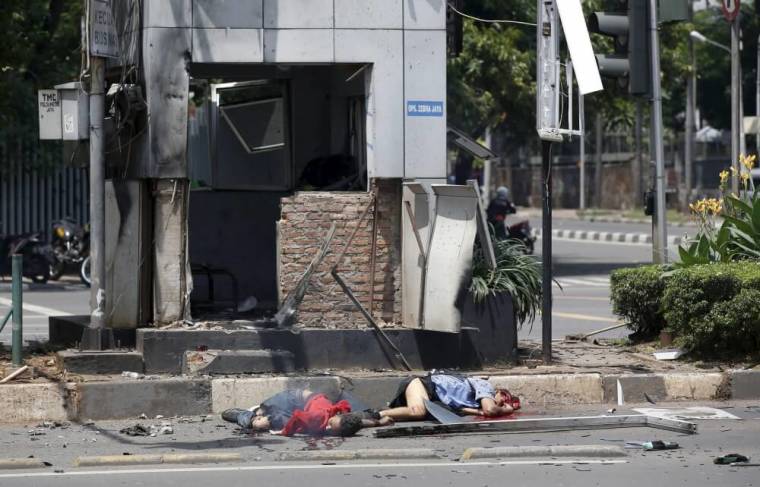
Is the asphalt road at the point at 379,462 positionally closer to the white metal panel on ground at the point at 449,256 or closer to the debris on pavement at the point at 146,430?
the debris on pavement at the point at 146,430

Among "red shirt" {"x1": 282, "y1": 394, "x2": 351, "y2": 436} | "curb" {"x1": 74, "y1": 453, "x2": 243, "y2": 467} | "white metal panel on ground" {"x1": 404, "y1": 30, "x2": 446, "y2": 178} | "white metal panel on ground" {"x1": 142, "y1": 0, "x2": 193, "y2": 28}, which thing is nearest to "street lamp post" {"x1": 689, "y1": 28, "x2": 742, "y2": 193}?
"white metal panel on ground" {"x1": 404, "y1": 30, "x2": 446, "y2": 178}

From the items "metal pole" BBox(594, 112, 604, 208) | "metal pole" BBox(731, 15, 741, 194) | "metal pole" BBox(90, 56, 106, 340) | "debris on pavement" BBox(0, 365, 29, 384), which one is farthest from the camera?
"metal pole" BBox(594, 112, 604, 208)

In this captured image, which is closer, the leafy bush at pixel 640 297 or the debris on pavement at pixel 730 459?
the debris on pavement at pixel 730 459

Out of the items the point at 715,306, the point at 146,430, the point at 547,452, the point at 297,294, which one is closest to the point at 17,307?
the point at 146,430

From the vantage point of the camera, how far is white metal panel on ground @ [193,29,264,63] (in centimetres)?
1012

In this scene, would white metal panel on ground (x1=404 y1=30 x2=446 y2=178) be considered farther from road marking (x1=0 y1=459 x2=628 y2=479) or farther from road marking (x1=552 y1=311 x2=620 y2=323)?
road marking (x1=552 y1=311 x2=620 y2=323)

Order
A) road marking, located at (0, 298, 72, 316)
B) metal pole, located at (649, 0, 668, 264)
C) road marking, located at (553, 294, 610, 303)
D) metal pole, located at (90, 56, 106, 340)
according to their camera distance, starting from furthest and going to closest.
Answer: road marking, located at (553, 294, 610, 303)
road marking, located at (0, 298, 72, 316)
metal pole, located at (649, 0, 668, 264)
metal pole, located at (90, 56, 106, 340)

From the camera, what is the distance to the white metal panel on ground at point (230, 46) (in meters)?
10.1

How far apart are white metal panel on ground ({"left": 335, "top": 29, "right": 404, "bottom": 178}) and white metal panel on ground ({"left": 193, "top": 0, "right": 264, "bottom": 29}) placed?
27.5 inches

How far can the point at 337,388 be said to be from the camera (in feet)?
31.0

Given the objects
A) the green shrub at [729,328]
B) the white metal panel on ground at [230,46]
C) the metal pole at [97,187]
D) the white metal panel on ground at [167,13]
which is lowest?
the green shrub at [729,328]

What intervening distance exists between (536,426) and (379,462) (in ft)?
4.80

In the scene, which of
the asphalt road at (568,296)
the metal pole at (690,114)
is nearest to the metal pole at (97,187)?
the asphalt road at (568,296)

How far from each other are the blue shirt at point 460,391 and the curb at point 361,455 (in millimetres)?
1294
